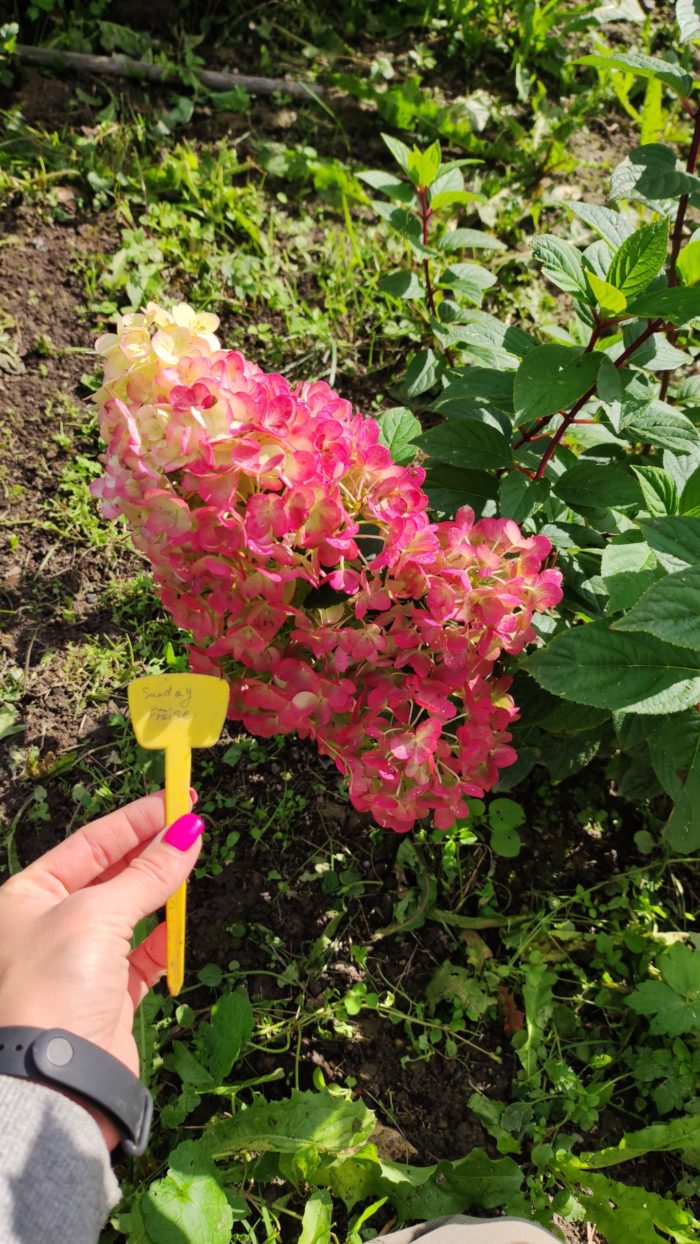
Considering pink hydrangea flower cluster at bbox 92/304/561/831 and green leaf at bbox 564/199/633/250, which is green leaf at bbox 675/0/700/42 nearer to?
green leaf at bbox 564/199/633/250

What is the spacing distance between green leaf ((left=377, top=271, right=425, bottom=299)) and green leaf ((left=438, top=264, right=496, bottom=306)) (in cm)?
6

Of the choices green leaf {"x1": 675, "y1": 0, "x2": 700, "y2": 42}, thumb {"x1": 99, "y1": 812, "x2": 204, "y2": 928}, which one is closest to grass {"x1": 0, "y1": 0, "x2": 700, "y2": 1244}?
thumb {"x1": 99, "y1": 812, "x2": 204, "y2": 928}

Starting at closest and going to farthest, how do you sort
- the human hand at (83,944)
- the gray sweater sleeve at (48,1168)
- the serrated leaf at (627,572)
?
the gray sweater sleeve at (48,1168), the human hand at (83,944), the serrated leaf at (627,572)

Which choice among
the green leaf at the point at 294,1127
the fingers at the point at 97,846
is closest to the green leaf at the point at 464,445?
the fingers at the point at 97,846

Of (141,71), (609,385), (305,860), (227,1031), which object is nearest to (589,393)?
(609,385)

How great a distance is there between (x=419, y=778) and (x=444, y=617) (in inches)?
10.5

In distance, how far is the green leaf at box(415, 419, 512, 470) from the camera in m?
1.63

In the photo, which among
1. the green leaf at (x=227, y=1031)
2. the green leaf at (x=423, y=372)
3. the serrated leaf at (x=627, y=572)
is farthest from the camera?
the green leaf at (x=423, y=372)

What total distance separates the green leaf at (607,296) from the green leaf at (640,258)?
1cm

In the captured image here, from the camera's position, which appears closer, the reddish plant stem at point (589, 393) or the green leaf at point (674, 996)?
the reddish plant stem at point (589, 393)

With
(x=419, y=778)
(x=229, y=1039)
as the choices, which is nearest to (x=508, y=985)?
(x=229, y=1039)

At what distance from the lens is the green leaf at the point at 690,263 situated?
4.90 ft

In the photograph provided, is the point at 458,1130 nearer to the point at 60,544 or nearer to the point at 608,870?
the point at 608,870

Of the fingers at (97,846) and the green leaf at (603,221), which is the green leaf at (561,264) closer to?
the green leaf at (603,221)
